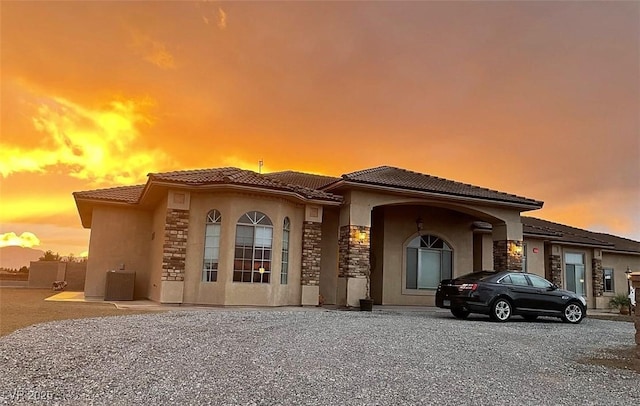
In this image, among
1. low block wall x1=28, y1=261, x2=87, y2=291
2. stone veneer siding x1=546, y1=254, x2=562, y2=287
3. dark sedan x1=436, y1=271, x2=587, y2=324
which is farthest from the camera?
low block wall x1=28, y1=261, x2=87, y2=291

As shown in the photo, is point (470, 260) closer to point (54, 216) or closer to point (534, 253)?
point (534, 253)

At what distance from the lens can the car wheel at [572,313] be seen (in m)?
12.9

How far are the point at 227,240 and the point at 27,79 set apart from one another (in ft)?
22.2

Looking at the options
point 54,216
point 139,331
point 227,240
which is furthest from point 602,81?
point 54,216

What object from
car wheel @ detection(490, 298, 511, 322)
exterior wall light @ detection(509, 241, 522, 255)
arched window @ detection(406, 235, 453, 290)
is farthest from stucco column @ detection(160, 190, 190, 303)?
exterior wall light @ detection(509, 241, 522, 255)

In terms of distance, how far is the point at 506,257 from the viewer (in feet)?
56.4

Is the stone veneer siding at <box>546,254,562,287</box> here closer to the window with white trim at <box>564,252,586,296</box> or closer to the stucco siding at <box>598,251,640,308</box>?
the window with white trim at <box>564,252,586,296</box>

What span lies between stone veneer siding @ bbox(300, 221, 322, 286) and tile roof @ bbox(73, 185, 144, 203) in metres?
6.20

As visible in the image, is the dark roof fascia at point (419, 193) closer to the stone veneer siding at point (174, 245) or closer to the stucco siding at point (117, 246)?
the stone veneer siding at point (174, 245)

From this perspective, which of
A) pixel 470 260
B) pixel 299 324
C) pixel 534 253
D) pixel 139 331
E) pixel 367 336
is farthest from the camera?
pixel 534 253

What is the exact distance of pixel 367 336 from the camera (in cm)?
787

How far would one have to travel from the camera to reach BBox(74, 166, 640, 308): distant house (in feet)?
42.6

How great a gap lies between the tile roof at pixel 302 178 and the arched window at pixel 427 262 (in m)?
4.11

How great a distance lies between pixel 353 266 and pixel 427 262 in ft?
14.4
